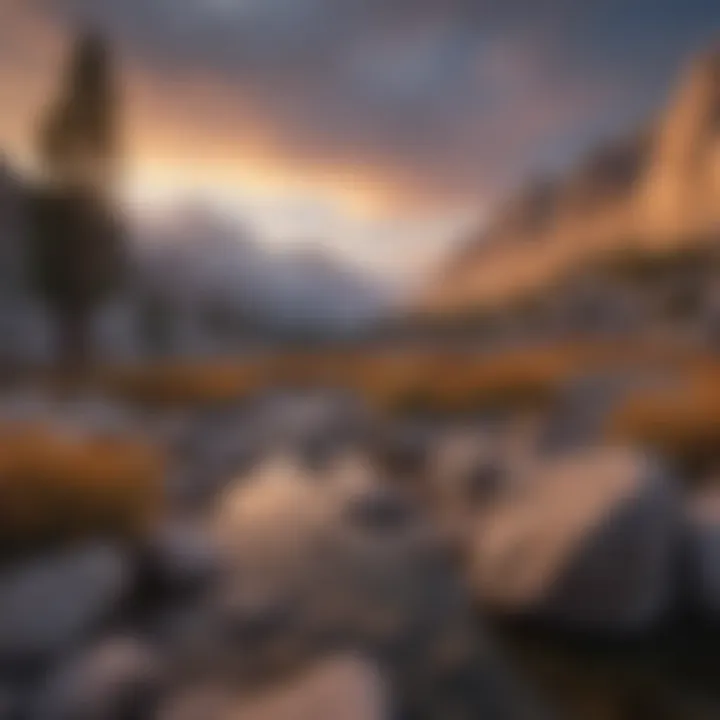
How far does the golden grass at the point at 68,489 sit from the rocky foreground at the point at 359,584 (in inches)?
1.6

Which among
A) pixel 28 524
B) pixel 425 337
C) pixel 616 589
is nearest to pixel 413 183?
pixel 425 337

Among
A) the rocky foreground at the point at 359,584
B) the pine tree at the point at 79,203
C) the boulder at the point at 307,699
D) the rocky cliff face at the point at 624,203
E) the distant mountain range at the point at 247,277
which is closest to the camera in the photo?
the boulder at the point at 307,699

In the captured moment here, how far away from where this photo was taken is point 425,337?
1.71m

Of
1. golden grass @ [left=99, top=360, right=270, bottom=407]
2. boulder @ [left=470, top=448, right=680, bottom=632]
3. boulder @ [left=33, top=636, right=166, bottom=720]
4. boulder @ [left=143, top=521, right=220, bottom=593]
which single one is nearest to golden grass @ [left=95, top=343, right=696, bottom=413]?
golden grass @ [left=99, top=360, right=270, bottom=407]

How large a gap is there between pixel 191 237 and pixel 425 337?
600 mm

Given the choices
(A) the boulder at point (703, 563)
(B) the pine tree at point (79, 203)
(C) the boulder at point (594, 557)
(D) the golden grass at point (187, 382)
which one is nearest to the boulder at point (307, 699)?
(C) the boulder at point (594, 557)

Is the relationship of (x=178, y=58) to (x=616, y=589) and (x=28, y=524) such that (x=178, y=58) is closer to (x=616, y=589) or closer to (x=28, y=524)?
(x=28, y=524)

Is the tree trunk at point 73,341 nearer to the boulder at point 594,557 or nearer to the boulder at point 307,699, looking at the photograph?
the boulder at point 307,699

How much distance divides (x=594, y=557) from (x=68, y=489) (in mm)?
984

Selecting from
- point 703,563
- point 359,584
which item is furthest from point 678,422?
point 359,584

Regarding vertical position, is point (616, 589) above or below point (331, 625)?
below

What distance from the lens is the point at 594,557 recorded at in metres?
1.21

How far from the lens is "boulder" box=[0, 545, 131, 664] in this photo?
1.05 m

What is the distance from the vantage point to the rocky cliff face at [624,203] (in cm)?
165
